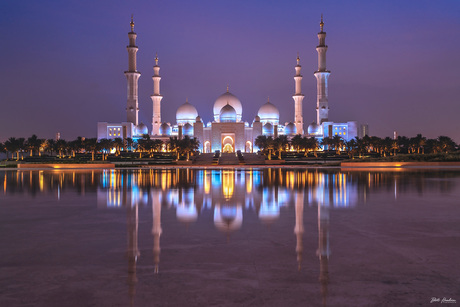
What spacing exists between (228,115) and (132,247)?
63.6 meters

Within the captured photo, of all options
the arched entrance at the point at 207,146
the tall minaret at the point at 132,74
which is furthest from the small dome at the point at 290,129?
the tall minaret at the point at 132,74

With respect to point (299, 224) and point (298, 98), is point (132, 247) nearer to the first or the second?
point (299, 224)

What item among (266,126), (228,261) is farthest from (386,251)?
(266,126)

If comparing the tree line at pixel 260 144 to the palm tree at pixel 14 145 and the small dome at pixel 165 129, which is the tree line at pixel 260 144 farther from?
the small dome at pixel 165 129

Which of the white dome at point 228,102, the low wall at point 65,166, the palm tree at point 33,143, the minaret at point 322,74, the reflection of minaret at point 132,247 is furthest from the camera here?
the white dome at point 228,102

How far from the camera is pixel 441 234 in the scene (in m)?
7.04

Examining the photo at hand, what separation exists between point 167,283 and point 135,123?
221 feet

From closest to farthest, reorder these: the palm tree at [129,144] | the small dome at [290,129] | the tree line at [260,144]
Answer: the tree line at [260,144], the palm tree at [129,144], the small dome at [290,129]

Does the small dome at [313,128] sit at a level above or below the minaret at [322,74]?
below

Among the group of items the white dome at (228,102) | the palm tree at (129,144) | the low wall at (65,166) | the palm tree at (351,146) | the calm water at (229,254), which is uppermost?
the white dome at (228,102)

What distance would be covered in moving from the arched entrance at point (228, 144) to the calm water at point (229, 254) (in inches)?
2332

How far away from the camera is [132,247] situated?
6.27 metres

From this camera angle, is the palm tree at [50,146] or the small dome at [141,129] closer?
the palm tree at [50,146]

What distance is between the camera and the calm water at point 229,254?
4.34m
